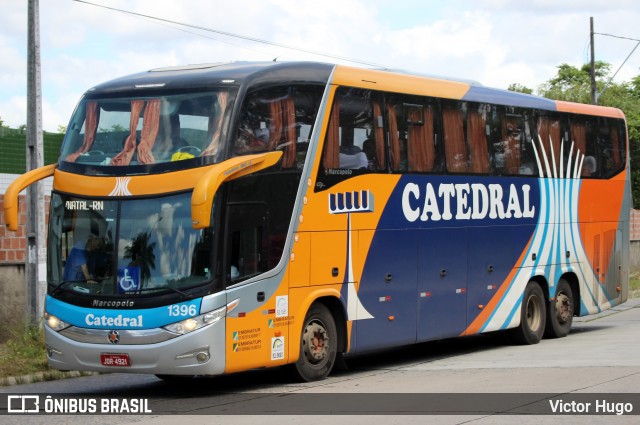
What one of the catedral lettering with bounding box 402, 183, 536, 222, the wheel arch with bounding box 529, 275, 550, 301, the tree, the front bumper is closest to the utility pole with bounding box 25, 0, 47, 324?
the front bumper

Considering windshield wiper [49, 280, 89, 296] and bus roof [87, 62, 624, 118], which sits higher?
bus roof [87, 62, 624, 118]

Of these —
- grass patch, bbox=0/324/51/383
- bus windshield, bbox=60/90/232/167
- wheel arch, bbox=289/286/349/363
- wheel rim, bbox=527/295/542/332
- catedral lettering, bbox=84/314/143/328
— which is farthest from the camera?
wheel rim, bbox=527/295/542/332

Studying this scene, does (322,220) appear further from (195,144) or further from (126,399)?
(126,399)

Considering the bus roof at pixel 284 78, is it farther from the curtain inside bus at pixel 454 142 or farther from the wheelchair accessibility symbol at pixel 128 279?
the wheelchair accessibility symbol at pixel 128 279

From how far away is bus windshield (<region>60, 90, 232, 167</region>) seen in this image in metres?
13.9

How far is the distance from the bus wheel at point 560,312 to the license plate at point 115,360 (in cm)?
976

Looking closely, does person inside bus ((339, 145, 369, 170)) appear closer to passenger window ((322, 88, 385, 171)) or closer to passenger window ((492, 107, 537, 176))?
passenger window ((322, 88, 385, 171))

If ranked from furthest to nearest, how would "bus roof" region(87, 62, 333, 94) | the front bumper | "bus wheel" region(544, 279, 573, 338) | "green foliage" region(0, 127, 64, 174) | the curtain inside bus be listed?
"green foliage" region(0, 127, 64, 174) < "bus wheel" region(544, 279, 573, 338) < the curtain inside bus < "bus roof" region(87, 62, 333, 94) < the front bumper

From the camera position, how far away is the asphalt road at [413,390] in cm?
1170

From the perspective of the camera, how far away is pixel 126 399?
45.3 ft

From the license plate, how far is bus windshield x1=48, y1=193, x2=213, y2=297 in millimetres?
720

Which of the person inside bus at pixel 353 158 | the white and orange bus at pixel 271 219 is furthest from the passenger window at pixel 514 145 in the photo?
the person inside bus at pixel 353 158

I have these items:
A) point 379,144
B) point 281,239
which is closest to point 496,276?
point 379,144

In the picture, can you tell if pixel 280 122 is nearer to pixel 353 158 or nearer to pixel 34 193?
pixel 353 158
